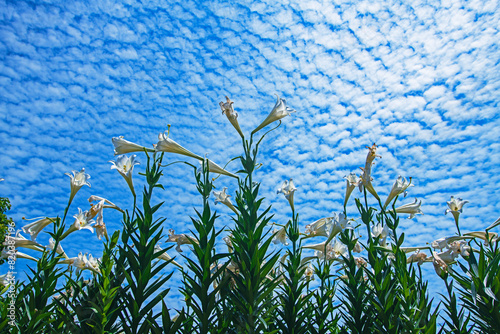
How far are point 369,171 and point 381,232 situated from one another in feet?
2.16

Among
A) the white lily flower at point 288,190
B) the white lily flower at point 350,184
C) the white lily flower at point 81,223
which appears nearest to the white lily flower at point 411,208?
the white lily flower at point 350,184

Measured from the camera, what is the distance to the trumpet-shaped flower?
306 centimetres

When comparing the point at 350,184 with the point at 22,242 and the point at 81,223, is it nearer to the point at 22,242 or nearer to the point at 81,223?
the point at 81,223

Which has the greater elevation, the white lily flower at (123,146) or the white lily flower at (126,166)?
the white lily flower at (123,146)

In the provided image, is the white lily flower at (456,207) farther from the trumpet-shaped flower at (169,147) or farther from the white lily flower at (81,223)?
the white lily flower at (81,223)

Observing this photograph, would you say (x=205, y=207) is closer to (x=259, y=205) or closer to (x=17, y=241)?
(x=259, y=205)

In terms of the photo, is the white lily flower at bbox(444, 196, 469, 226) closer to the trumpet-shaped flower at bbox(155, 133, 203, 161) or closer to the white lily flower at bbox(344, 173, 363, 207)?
the white lily flower at bbox(344, 173, 363, 207)

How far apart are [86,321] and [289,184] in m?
2.34

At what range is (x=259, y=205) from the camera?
2.80 meters

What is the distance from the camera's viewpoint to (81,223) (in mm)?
3033

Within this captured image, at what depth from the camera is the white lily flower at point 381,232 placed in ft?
11.1

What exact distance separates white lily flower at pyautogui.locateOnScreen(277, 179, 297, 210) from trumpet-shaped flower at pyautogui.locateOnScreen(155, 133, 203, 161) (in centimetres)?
107

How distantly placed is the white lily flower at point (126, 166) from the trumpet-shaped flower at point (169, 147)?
0.88 ft

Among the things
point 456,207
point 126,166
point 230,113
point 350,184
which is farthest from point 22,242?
point 456,207
